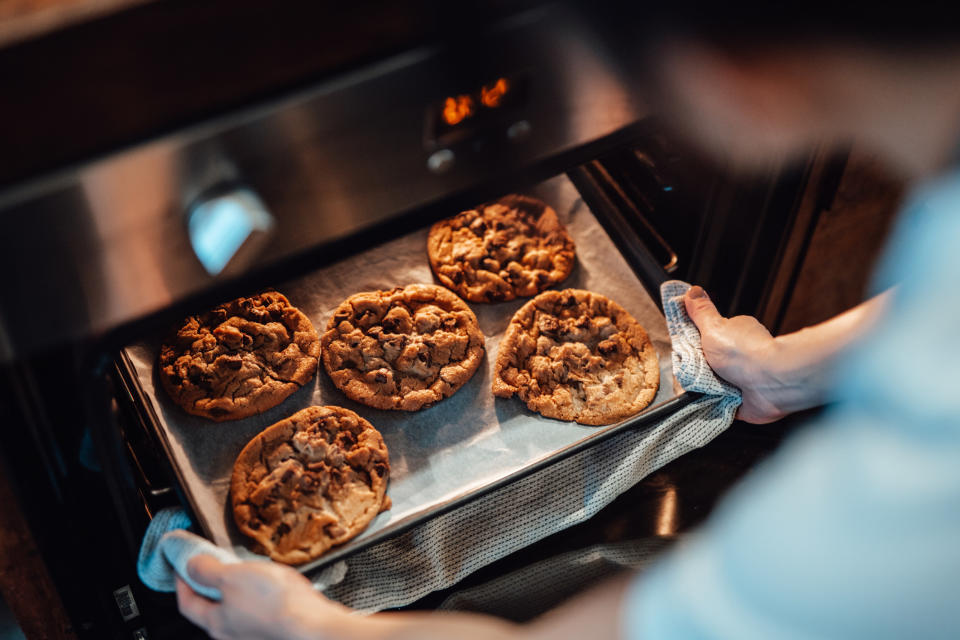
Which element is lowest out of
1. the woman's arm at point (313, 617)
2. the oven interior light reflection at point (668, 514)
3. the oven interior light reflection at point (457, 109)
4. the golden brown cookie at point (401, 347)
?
the oven interior light reflection at point (668, 514)

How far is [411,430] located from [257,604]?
1.86 ft

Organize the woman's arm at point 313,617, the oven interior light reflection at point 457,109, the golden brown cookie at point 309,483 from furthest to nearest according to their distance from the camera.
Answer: the golden brown cookie at point 309,483
the oven interior light reflection at point 457,109
the woman's arm at point 313,617

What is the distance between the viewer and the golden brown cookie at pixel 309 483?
1351 mm

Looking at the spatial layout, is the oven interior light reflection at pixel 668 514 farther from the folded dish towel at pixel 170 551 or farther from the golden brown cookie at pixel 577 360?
the folded dish towel at pixel 170 551

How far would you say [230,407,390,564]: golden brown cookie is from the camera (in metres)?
1.35

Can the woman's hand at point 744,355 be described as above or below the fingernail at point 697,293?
below

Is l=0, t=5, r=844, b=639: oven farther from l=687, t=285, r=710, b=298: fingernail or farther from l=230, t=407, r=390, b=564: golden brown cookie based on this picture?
l=687, t=285, r=710, b=298: fingernail

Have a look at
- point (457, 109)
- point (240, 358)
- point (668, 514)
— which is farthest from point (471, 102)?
point (668, 514)

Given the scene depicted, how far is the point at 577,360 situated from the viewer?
1634mm

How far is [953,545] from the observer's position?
19.5 inches

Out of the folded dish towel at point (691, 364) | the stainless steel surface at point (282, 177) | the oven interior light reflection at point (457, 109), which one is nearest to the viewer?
the stainless steel surface at point (282, 177)

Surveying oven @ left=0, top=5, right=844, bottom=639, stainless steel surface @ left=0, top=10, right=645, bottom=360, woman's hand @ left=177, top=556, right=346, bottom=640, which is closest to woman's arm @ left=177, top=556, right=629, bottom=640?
woman's hand @ left=177, top=556, right=346, bottom=640

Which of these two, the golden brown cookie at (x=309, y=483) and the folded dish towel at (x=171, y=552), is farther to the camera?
the golden brown cookie at (x=309, y=483)

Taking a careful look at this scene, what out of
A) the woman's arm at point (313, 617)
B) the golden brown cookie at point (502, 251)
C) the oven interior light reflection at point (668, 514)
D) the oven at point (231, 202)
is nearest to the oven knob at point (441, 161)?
the oven at point (231, 202)
